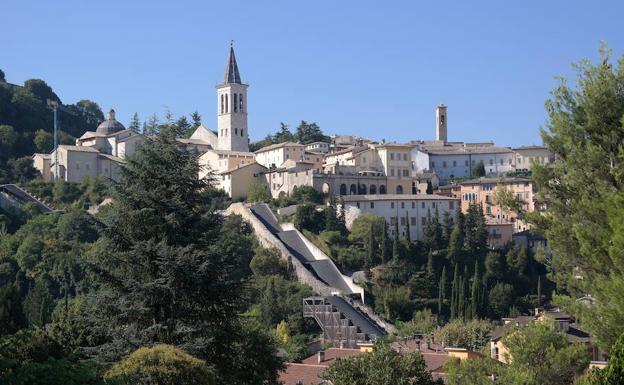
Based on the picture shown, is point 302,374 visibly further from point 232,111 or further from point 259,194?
point 232,111

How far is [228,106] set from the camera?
11031 centimetres

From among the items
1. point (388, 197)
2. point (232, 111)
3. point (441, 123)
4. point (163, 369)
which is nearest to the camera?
→ point (163, 369)

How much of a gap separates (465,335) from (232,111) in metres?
57.3

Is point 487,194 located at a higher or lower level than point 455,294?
higher

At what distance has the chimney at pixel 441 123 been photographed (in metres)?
132

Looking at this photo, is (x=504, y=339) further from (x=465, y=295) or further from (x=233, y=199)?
(x=233, y=199)

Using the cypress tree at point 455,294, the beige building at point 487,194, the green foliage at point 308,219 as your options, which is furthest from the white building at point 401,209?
the cypress tree at point 455,294

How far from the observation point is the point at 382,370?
28.4 metres

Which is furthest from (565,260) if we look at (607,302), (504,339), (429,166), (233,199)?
(429,166)

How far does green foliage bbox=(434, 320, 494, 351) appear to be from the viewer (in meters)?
55.0

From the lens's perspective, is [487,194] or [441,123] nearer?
[487,194]

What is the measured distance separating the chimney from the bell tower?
29.5 metres

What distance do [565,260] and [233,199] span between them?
71246mm

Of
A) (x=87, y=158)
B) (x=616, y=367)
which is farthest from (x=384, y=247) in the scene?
(x=616, y=367)
